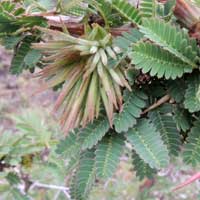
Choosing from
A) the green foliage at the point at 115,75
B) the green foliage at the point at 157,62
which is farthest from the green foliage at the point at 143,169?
the green foliage at the point at 157,62

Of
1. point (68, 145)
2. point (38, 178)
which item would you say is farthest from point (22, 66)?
point (38, 178)

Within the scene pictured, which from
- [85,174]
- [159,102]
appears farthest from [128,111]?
[85,174]

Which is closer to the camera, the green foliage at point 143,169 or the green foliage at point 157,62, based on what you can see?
the green foliage at point 157,62

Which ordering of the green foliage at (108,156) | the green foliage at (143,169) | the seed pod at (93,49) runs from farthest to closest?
the green foliage at (143,169), the green foliage at (108,156), the seed pod at (93,49)

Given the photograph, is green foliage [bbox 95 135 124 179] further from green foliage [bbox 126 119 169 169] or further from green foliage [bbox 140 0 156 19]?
green foliage [bbox 140 0 156 19]

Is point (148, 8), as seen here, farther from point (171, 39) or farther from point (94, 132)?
point (94, 132)

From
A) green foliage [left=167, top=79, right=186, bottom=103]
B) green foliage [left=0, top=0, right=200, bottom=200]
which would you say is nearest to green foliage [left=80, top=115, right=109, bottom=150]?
green foliage [left=0, top=0, right=200, bottom=200]

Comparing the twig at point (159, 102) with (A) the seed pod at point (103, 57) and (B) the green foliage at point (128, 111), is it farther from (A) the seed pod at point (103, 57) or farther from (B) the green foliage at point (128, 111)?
(A) the seed pod at point (103, 57)
